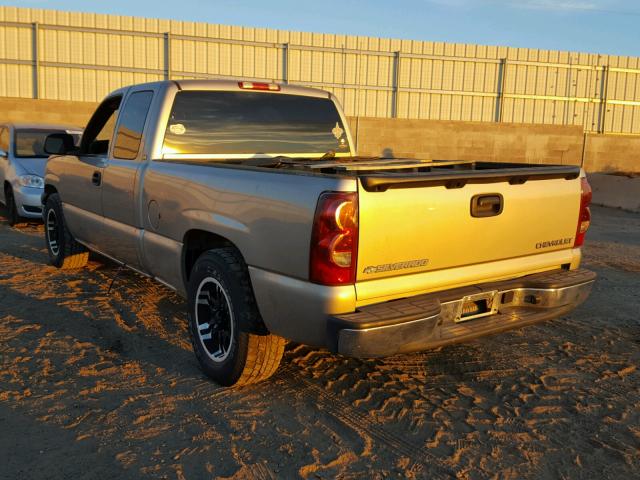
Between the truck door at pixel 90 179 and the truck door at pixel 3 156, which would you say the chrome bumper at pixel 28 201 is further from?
the truck door at pixel 90 179

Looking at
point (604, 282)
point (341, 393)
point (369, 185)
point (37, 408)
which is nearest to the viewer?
point (369, 185)

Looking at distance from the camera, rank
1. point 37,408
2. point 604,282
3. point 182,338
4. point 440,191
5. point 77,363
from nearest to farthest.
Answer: point 440,191 → point 37,408 → point 77,363 → point 182,338 → point 604,282

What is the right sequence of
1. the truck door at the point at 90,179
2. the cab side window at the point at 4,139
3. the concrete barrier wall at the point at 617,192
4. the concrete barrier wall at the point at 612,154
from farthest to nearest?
the concrete barrier wall at the point at 612,154, the concrete barrier wall at the point at 617,192, the cab side window at the point at 4,139, the truck door at the point at 90,179

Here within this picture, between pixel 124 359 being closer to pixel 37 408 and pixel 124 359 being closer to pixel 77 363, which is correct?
pixel 77 363

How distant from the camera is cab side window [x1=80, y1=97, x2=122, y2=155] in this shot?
5598 mm

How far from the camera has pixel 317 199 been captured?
2869mm

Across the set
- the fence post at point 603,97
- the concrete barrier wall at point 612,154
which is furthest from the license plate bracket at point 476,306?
the fence post at point 603,97

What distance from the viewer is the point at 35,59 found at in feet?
55.2

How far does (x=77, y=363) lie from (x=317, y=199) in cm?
223

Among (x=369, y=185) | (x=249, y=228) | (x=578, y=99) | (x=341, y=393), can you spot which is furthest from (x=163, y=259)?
(x=578, y=99)

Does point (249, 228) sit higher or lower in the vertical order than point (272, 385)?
higher

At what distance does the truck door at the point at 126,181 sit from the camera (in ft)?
14.7

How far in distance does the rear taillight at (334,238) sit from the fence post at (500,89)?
750 inches

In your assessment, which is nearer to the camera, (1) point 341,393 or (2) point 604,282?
(1) point 341,393
